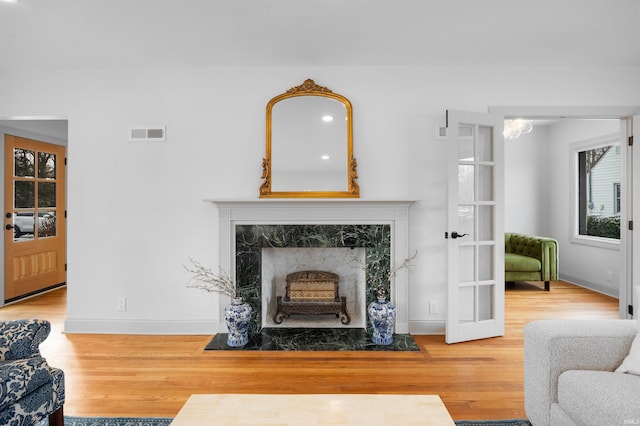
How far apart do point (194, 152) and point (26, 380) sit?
87.0 inches

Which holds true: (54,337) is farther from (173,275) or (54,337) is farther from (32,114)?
(32,114)

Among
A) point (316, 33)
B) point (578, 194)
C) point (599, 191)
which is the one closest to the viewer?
point (316, 33)

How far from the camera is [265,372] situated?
8.21 ft

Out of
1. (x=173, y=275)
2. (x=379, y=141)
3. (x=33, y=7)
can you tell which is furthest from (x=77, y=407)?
(x=379, y=141)

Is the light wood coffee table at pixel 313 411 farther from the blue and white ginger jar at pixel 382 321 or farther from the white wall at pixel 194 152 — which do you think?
the white wall at pixel 194 152

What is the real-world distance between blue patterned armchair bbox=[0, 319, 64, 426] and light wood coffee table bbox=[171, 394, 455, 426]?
0.71m

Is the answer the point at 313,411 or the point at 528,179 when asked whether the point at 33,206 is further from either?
the point at 528,179

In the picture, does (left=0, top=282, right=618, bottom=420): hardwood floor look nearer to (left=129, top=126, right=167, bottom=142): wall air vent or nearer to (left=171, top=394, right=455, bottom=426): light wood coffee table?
(left=171, top=394, right=455, bottom=426): light wood coffee table

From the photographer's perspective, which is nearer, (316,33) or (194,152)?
(316,33)

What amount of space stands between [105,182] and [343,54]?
243 cm

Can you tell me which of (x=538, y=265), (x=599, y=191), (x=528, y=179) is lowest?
(x=538, y=265)

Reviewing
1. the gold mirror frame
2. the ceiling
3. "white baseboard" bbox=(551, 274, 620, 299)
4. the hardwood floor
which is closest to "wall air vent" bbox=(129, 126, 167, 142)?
the ceiling

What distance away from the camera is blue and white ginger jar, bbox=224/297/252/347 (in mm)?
2951

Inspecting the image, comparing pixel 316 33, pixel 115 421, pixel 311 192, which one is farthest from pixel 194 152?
pixel 115 421
